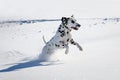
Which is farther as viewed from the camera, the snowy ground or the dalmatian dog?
the dalmatian dog

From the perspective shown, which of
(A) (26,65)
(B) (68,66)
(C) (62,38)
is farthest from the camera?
(C) (62,38)

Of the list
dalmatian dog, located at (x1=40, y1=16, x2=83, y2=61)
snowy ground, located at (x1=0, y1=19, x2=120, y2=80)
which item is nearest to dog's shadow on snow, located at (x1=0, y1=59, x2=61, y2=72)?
snowy ground, located at (x1=0, y1=19, x2=120, y2=80)

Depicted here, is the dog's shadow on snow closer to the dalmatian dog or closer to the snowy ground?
the snowy ground

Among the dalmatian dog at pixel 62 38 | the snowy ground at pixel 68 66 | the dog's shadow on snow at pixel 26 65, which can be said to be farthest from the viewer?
the dalmatian dog at pixel 62 38

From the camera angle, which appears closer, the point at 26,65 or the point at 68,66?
the point at 68,66

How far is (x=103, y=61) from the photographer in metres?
7.88

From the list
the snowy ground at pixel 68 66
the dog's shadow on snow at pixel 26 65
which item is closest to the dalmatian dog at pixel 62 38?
the snowy ground at pixel 68 66

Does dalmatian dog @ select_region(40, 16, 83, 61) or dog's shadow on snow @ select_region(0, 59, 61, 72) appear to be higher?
dalmatian dog @ select_region(40, 16, 83, 61)

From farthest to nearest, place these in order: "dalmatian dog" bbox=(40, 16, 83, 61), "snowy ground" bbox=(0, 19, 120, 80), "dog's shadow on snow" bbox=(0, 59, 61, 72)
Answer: "dalmatian dog" bbox=(40, 16, 83, 61) < "dog's shadow on snow" bbox=(0, 59, 61, 72) < "snowy ground" bbox=(0, 19, 120, 80)

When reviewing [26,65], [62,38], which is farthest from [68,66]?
[62,38]

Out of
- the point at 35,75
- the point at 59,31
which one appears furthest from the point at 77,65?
the point at 59,31

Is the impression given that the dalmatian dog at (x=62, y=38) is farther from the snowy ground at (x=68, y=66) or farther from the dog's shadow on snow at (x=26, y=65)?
the dog's shadow on snow at (x=26, y=65)

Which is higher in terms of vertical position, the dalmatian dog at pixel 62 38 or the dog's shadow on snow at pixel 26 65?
the dalmatian dog at pixel 62 38

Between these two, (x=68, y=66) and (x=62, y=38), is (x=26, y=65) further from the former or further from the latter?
(x=62, y=38)
